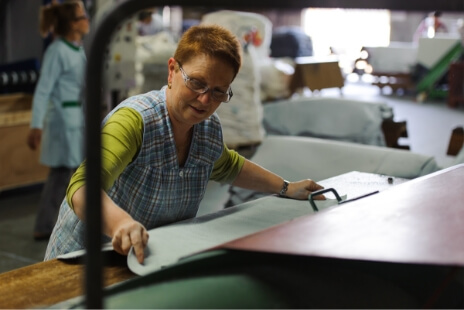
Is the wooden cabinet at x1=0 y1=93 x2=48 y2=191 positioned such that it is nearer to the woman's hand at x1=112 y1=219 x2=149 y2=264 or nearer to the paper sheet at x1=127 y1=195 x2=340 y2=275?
the paper sheet at x1=127 y1=195 x2=340 y2=275

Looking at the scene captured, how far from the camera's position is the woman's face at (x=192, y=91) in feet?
4.94

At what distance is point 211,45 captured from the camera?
1498 millimetres

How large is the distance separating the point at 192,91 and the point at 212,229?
0.99ft

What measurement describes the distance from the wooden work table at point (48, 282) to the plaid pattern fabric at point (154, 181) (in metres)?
0.19

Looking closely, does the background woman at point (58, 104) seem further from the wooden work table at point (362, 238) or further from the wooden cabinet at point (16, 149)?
the wooden work table at point (362, 238)

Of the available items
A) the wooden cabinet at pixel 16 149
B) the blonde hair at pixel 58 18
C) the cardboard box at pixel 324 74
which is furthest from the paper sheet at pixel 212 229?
the wooden cabinet at pixel 16 149

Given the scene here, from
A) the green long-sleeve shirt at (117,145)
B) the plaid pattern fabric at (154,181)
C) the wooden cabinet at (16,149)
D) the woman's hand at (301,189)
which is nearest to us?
the green long-sleeve shirt at (117,145)

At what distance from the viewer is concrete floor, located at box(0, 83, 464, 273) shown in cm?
389

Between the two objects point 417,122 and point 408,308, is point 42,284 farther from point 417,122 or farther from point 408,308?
point 417,122

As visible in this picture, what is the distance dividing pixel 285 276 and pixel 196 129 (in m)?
0.71

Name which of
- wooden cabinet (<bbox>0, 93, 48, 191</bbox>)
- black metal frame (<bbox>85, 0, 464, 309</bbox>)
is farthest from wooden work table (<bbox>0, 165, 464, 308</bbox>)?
wooden cabinet (<bbox>0, 93, 48, 191</bbox>)

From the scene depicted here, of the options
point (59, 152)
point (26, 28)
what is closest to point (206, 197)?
point (59, 152)

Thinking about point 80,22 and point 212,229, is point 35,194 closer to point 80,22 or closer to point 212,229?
point 80,22

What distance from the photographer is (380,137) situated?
3.66m
